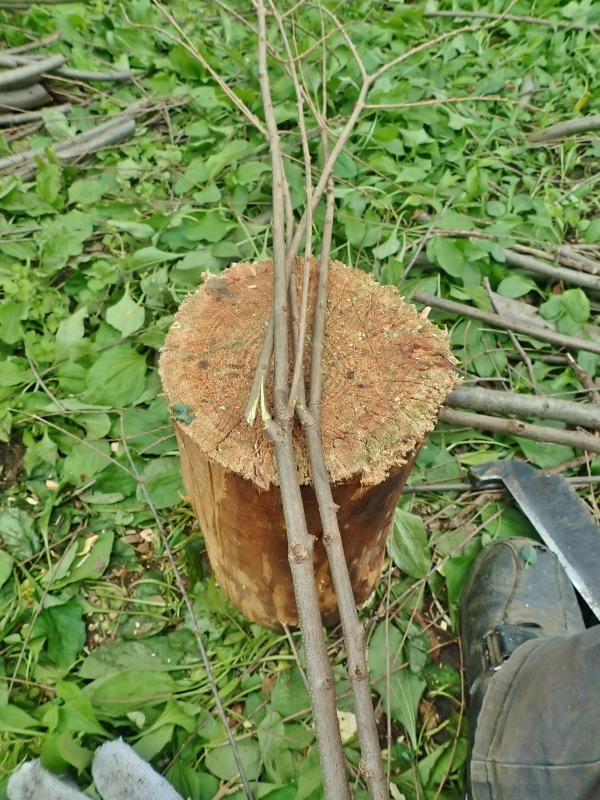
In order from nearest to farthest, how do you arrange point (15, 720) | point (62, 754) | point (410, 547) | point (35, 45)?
point (62, 754) → point (15, 720) → point (410, 547) → point (35, 45)

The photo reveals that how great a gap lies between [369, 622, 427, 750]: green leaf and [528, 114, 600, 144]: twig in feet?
6.69

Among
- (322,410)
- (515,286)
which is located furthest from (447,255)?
(322,410)

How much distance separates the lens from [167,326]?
1.74 m

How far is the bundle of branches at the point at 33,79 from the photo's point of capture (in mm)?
2193

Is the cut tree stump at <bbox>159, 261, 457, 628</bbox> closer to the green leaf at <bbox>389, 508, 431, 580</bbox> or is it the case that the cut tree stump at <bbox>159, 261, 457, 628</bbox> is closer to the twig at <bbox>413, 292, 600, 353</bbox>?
the green leaf at <bbox>389, 508, 431, 580</bbox>

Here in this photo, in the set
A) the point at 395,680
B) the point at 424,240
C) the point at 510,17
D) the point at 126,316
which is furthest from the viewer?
the point at 510,17

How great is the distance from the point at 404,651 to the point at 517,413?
69cm

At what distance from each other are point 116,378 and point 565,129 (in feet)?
6.58

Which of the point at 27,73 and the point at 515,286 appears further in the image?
the point at 27,73

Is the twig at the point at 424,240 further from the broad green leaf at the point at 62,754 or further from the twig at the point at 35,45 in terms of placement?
the twig at the point at 35,45

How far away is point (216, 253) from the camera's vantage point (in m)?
1.79

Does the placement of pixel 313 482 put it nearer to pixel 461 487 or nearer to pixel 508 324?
pixel 461 487

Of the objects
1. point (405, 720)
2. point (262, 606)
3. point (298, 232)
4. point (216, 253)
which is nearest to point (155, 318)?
point (216, 253)

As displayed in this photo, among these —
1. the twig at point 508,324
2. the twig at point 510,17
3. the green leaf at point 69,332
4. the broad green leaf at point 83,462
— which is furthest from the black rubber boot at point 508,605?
the twig at point 510,17
